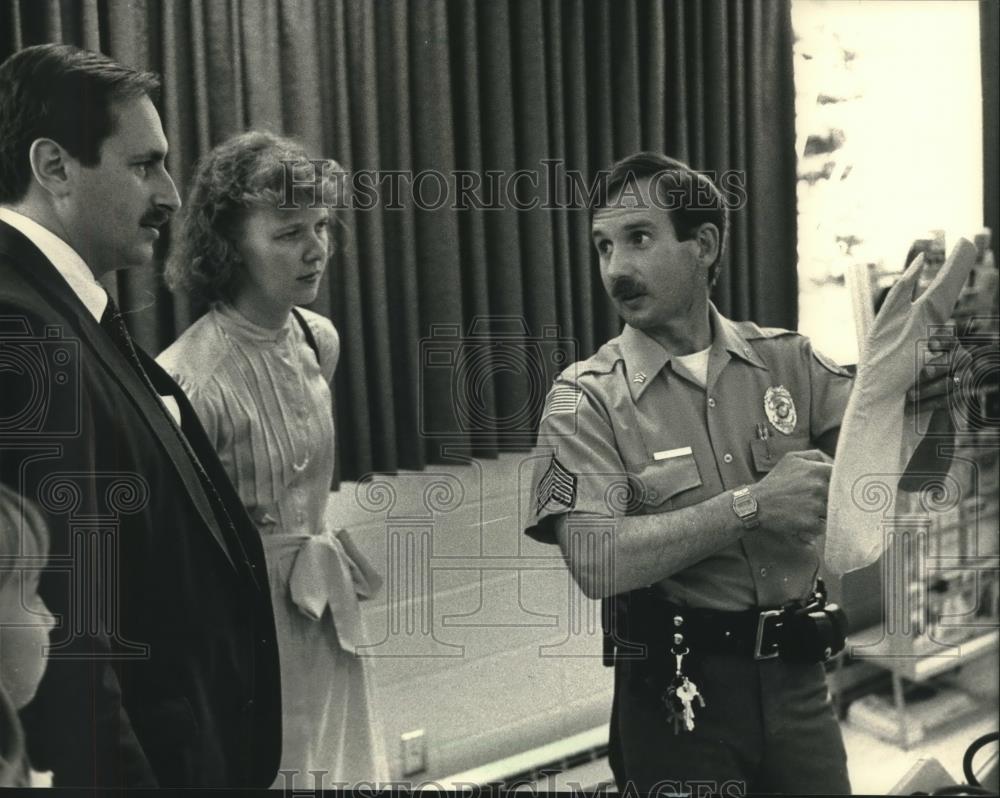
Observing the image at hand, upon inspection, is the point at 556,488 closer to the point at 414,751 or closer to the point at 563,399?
the point at 563,399

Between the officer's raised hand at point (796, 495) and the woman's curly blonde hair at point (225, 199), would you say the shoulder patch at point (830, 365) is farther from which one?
the woman's curly blonde hair at point (225, 199)

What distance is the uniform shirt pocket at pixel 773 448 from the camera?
129cm

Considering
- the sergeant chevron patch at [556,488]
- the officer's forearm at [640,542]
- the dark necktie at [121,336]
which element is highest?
the dark necktie at [121,336]

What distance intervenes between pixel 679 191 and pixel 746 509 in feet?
Answer: 1.36

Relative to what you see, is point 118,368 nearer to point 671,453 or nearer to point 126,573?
point 126,573

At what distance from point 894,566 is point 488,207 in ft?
2.33

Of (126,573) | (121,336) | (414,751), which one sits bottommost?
(414,751)

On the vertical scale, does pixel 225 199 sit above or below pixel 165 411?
above

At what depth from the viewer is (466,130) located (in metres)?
1.31

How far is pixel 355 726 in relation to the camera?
1346 millimetres

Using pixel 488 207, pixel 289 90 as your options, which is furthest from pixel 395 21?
pixel 488 207

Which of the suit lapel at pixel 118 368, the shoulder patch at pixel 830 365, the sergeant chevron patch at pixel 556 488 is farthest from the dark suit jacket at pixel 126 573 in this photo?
the shoulder patch at pixel 830 365

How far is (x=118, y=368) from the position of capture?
129 centimetres

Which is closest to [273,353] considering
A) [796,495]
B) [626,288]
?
[626,288]
